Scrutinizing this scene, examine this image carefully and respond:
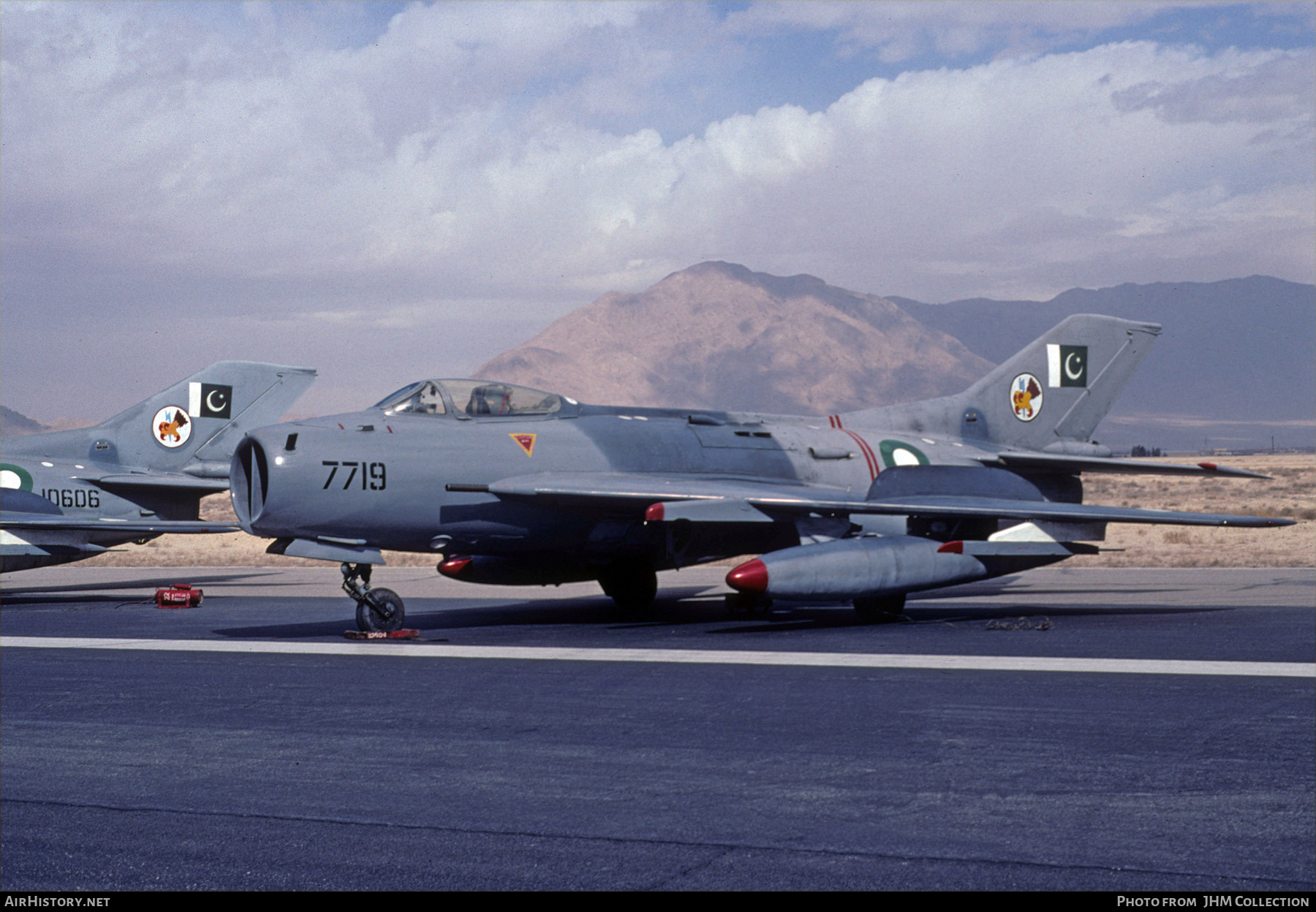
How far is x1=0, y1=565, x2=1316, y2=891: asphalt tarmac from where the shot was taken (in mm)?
5375

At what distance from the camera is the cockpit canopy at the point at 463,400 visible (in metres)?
15.2

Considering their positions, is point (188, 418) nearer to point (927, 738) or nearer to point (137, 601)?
point (137, 601)

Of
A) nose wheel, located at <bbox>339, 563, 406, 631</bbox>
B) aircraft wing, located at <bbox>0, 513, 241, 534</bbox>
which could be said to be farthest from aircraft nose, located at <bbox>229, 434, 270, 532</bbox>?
aircraft wing, located at <bbox>0, 513, 241, 534</bbox>

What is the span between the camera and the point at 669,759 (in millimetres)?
7402

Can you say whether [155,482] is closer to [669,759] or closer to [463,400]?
[463,400]

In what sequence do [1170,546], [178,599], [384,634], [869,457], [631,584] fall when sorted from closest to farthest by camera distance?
[384,634] → [631,584] → [869,457] → [178,599] → [1170,546]

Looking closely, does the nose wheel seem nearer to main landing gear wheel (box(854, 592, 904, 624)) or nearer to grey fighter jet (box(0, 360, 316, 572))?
grey fighter jet (box(0, 360, 316, 572))

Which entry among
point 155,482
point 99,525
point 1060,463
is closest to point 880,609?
point 1060,463

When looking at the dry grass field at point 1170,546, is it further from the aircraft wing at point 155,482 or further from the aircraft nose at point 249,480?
the aircraft nose at point 249,480

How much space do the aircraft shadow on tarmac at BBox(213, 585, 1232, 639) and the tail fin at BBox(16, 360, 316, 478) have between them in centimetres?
898

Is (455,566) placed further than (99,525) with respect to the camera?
No

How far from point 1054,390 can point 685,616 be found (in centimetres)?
849

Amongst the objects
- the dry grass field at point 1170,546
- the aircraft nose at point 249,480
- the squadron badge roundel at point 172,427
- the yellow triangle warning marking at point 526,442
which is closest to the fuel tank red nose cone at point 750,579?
the yellow triangle warning marking at point 526,442
